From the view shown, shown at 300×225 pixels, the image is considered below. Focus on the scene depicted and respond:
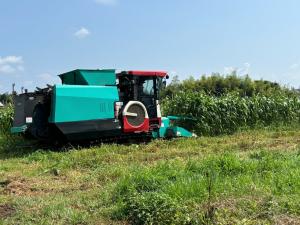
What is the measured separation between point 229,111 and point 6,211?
41.3 ft

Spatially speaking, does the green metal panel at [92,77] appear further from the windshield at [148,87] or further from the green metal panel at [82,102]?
the windshield at [148,87]

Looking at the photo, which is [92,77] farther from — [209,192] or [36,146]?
[209,192]

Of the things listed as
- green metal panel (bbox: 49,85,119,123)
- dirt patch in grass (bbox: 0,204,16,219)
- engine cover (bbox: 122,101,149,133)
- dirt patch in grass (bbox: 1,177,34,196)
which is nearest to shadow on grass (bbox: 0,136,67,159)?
green metal panel (bbox: 49,85,119,123)

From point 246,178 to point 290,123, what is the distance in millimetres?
13133

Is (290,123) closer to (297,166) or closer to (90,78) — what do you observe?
(90,78)

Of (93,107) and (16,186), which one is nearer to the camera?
(16,186)

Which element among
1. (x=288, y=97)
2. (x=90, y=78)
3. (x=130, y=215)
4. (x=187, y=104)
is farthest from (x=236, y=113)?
(x=130, y=215)

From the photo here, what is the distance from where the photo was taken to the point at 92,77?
523 inches

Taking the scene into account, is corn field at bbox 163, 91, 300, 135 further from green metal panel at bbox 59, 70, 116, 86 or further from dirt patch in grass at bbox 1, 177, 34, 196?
dirt patch in grass at bbox 1, 177, 34, 196

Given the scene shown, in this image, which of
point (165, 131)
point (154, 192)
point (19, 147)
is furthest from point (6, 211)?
point (165, 131)

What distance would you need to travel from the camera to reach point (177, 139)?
14531 mm

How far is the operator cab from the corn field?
2.83m

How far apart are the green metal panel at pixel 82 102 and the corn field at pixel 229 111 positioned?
4.77m

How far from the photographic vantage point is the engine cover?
13523mm
